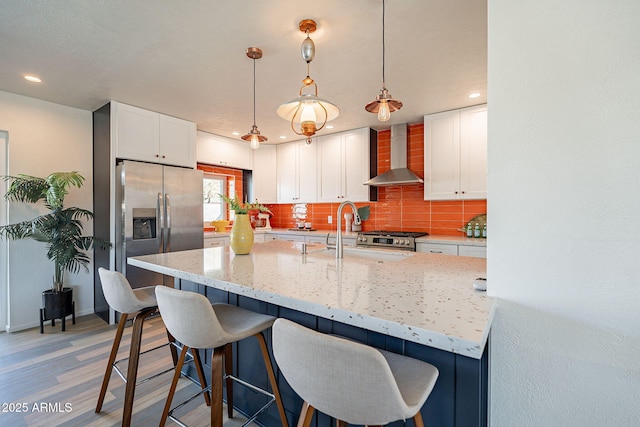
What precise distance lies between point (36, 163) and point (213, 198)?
208cm

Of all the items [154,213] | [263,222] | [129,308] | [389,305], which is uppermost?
[154,213]

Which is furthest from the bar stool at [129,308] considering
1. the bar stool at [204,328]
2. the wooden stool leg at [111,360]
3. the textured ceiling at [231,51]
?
the textured ceiling at [231,51]

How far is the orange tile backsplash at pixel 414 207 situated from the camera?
3656 millimetres

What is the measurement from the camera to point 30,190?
9.18 ft

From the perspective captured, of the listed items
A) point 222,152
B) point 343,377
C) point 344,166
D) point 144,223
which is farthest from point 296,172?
point 343,377

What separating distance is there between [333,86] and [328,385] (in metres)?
2.55

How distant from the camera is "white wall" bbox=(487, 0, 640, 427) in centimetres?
82

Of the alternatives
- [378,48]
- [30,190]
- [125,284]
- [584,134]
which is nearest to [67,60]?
[30,190]

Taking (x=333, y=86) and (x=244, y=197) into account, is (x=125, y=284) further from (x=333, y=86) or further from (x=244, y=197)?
(x=244, y=197)

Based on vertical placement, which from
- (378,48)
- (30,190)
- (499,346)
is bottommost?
(499,346)

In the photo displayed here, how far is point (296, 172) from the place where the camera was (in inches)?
188

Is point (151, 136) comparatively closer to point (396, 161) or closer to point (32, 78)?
point (32, 78)

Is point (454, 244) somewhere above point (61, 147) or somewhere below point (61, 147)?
Answer: below

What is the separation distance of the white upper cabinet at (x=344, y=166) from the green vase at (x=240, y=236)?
7.82 ft
